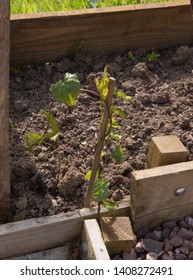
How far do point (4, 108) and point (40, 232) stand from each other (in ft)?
1.66

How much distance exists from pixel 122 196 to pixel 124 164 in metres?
0.15

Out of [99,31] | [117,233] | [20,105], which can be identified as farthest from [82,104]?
[117,233]

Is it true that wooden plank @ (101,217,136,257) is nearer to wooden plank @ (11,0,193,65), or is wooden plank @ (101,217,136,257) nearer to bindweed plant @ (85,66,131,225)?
bindweed plant @ (85,66,131,225)

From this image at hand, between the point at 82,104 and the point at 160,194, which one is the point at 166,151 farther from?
the point at 82,104

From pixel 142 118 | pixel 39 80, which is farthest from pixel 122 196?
pixel 39 80

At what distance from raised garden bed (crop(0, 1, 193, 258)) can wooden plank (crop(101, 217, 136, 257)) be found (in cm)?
6

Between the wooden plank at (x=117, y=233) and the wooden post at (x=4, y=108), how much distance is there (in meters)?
0.38

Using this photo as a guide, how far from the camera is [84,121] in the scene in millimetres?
2461

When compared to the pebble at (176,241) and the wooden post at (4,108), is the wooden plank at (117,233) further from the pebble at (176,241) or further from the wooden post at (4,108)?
the wooden post at (4,108)

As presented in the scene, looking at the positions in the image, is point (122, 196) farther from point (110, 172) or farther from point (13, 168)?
point (13, 168)

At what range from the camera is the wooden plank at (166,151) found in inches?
81.4

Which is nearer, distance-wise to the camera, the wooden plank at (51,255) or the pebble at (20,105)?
the wooden plank at (51,255)

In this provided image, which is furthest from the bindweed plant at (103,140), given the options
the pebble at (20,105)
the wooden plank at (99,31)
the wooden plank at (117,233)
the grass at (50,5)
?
the grass at (50,5)

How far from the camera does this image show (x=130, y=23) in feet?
8.84
